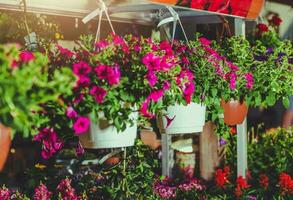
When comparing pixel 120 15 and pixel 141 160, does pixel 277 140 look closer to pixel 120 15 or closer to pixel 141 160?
pixel 120 15

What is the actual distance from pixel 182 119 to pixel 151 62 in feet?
2.14

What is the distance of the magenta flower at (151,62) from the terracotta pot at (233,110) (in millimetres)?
1167

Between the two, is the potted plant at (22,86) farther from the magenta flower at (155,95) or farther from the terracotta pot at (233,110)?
the terracotta pot at (233,110)

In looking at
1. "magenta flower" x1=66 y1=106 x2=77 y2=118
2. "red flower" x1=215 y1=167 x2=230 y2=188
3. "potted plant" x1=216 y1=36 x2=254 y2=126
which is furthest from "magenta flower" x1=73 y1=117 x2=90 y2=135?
"red flower" x1=215 y1=167 x2=230 y2=188

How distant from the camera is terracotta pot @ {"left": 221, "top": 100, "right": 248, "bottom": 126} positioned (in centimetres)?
379

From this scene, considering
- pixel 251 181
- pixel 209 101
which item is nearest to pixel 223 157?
pixel 251 181

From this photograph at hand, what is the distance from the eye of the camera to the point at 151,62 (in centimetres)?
272

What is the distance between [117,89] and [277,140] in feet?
16.1

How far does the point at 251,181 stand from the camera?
6.09 m

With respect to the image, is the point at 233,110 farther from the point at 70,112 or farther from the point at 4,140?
the point at 4,140

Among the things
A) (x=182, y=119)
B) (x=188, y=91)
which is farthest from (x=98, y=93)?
(x=182, y=119)

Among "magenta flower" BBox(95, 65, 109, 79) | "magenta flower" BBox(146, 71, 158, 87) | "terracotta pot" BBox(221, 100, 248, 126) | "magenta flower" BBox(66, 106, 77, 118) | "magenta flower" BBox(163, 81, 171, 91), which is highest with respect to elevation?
"magenta flower" BBox(95, 65, 109, 79)

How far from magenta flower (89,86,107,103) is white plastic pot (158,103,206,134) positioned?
2.80 ft

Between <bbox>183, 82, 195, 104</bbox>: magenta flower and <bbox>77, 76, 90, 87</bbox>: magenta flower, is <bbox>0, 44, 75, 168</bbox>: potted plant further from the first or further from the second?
<bbox>183, 82, 195, 104</bbox>: magenta flower
